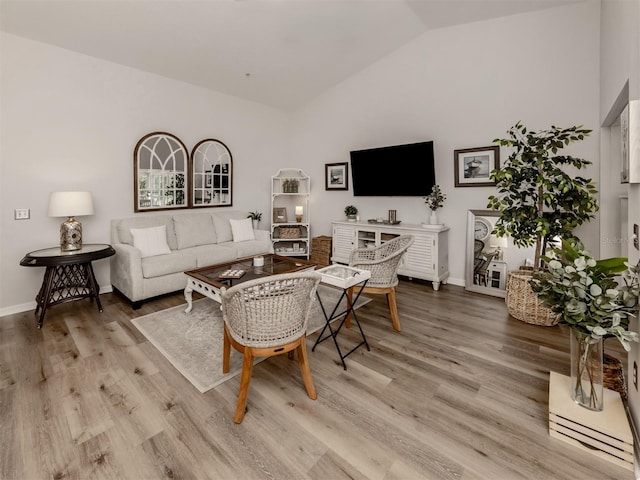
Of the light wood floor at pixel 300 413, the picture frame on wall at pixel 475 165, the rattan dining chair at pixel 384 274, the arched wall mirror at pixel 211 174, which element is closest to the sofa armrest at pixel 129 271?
Result: the light wood floor at pixel 300 413

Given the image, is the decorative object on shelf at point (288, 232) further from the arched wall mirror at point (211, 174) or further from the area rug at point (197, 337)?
the area rug at point (197, 337)

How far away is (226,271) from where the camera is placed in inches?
129

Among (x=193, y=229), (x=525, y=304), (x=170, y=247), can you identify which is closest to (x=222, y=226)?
(x=193, y=229)

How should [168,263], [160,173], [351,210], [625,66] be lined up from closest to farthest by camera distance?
[625,66]
[168,263]
[160,173]
[351,210]

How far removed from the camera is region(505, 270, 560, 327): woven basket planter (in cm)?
300

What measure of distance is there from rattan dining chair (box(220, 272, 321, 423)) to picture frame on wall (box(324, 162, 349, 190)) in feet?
12.9

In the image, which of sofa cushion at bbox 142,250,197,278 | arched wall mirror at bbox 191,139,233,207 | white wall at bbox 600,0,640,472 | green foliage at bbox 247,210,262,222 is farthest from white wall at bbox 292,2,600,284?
sofa cushion at bbox 142,250,197,278

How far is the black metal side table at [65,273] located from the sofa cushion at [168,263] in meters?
0.41

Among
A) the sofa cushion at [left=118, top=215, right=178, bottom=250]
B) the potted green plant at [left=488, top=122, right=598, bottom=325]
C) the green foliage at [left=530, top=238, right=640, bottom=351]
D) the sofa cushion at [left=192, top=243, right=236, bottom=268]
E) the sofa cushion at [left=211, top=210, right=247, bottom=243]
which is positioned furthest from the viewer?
the sofa cushion at [left=211, top=210, right=247, bottom=243]

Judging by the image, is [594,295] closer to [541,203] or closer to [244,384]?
[541,203]

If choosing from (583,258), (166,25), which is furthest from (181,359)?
(166,25)

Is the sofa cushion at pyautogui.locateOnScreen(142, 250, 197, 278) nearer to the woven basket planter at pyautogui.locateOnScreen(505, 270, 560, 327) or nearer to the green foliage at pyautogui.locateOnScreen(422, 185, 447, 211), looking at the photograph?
the green foliage at pyautogui.locateOnScreen(422, 185, 447, 211)

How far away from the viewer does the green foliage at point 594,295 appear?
58.3 inches

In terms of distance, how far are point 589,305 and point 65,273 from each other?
469cm
